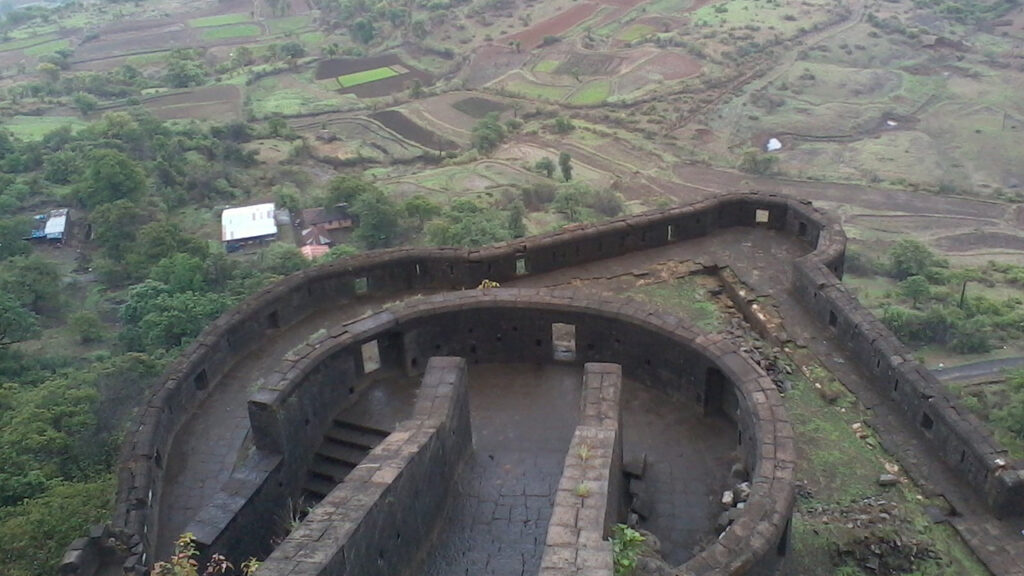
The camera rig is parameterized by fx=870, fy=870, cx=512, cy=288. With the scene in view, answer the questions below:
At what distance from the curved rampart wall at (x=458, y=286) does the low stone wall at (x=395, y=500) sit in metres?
2.73

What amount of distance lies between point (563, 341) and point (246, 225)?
112 feet

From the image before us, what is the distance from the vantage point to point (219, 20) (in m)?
88.2

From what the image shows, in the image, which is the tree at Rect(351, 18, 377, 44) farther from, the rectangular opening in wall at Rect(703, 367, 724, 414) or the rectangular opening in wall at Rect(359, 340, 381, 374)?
the rectangular opening in wall at Rect(703, 367, 724, 414)

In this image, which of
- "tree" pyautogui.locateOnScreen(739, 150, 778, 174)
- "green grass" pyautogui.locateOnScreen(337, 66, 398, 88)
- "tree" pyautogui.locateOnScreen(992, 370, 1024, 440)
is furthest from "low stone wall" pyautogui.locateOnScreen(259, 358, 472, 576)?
"green grass" pyautogui.locateOnScreen(337, 66, 398, 88)

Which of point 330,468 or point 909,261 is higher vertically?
point 330,468

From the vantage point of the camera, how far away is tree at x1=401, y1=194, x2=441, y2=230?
41750 millimetres

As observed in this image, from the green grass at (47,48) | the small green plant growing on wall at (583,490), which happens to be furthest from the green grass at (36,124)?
the small green plant growing on wall at (583,490)

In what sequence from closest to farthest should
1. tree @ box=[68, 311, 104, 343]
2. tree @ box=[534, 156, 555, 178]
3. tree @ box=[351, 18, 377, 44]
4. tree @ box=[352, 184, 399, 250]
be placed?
tree @ box=[68, 311, 104, 343] < tree @ box=[352, 184, 399, 250] < tree @ box=[534, 156, 555, 178] < tree @ box=[351, 18, 377, 44]

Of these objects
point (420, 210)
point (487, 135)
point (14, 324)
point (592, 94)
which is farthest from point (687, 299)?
point (592, 94)

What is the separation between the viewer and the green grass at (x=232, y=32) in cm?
8206

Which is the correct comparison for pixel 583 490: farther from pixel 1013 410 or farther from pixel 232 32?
pixel 232 32

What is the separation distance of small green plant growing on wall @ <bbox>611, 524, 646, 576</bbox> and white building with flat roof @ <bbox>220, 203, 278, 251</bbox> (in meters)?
37.0

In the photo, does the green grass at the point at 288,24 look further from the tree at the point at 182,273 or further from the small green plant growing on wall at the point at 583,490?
the small green plant growing on wall at the point at 583,490

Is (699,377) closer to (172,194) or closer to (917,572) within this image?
(917,572)
